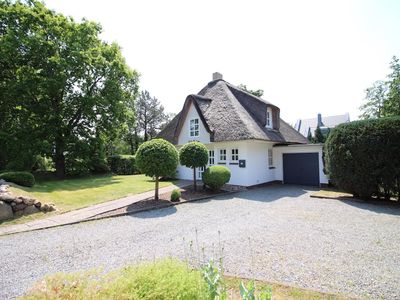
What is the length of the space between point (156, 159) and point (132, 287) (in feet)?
25.4

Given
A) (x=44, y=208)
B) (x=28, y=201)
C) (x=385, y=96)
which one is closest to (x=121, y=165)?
(x=44, y=208)

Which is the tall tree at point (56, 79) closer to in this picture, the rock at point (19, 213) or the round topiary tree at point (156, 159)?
the rock at point (19, 213)

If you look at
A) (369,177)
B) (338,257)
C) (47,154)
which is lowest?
(338,257)

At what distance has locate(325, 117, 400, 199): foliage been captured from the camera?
9.84m

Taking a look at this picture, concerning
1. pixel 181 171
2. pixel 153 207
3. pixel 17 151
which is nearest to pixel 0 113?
pixel 17 151

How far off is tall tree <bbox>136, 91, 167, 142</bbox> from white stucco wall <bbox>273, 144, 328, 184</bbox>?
26707mm

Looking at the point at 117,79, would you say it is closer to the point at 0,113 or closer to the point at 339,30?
the point at 0,113

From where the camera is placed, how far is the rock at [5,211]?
800cm

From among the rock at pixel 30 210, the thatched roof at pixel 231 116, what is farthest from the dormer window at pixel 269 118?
the rock at pixel 30 210

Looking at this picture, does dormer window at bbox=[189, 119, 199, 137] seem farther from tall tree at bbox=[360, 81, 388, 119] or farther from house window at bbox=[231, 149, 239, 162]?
tall tree at bbox=[360, 81, 388, 119]

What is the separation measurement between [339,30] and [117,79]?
1852cm

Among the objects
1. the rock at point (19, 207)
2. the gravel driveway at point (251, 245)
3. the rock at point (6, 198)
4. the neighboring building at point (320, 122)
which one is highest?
the neighboring building at point (320, 122)

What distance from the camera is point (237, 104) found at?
16922 millimetres

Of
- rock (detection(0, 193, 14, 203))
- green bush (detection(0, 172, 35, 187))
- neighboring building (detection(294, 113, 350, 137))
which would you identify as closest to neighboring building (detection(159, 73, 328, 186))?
green bush (detection(0, 172, 35, 187))
